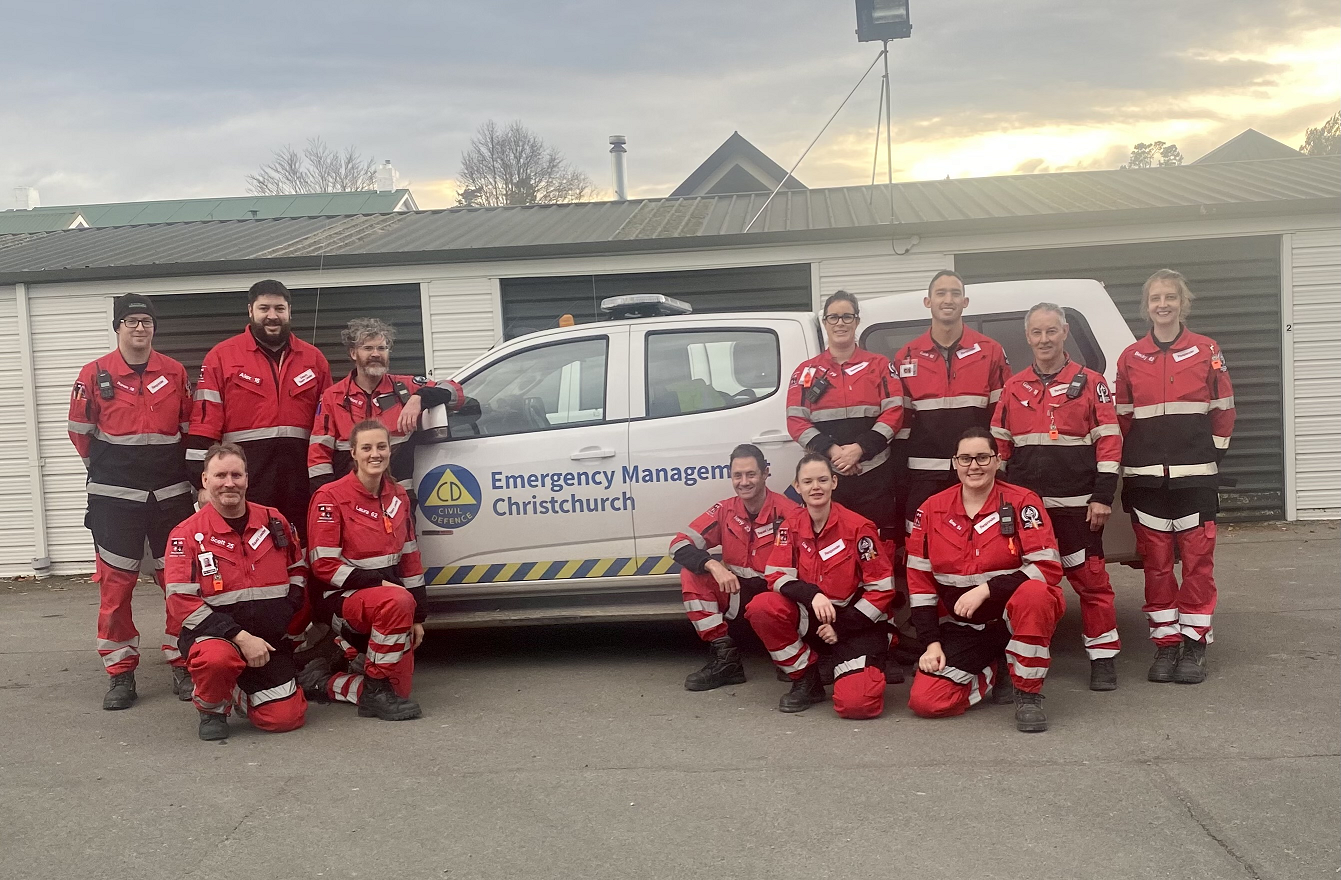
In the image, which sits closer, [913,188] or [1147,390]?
[1147,390]

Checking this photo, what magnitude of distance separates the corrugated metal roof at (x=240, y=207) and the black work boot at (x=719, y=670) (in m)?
22.9

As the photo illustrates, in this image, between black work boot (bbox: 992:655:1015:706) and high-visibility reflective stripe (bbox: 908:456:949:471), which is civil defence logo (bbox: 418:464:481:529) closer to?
high-visibility reflective stripe (bbox: 908:456:949:471)

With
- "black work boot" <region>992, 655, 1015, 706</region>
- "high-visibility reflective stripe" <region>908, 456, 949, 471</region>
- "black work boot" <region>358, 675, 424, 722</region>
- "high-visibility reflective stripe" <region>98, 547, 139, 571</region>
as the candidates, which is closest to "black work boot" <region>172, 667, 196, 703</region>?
"high-visibility reflective stripe" <region>98, 547, 139, 571</region>

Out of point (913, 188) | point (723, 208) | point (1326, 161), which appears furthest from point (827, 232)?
point (1326, 161)

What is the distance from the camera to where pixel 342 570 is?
207 inches

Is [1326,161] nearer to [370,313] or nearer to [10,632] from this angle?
[370,313]

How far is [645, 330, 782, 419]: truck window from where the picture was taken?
598 cm

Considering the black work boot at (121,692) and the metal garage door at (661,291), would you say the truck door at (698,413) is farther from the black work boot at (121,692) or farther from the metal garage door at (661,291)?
the metal garage door at (661,291)

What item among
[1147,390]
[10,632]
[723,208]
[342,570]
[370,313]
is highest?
[723,208]

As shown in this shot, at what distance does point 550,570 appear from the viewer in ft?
19.5

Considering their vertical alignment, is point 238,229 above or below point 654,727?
above

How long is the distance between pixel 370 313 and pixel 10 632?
399cm

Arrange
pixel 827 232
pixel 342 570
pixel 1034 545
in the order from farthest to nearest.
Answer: pixel 827 232 → pixel 342 570 → pixel 1034 545

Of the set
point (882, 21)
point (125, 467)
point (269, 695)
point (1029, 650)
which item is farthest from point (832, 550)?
point (882, 21)
